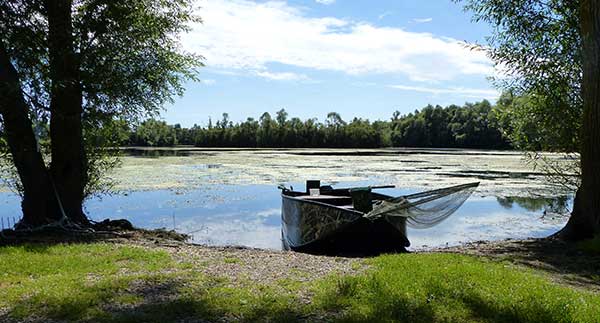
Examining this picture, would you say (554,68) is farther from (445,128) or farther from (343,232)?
(445,128)

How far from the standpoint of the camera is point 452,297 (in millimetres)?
5531

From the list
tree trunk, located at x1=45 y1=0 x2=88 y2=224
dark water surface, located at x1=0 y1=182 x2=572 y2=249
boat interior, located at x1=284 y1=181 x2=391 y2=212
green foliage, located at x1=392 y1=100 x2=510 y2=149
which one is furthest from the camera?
green foliage, located at x1=392 y1=100 x2=510 y2=149

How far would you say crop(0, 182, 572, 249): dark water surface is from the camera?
15000 mm

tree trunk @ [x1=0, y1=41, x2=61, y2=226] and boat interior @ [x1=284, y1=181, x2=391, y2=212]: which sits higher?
tree trunk @ [x1=0, y1=41, x2=61, y2=226]

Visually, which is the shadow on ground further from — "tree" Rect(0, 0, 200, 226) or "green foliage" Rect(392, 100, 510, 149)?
"green foliage" Rect(392, 100, 510, 149)

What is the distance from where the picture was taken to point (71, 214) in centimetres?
1121

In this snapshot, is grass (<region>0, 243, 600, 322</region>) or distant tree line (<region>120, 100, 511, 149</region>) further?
distant tree line (<region>120, 100, 511, 149</region>)

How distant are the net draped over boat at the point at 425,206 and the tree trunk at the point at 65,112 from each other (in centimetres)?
666

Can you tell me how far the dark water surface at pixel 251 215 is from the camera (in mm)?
15000

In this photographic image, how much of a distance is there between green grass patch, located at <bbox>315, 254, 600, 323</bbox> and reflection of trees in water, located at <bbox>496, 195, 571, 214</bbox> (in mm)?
13921

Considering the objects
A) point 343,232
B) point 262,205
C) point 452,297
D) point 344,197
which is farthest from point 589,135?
point 262,205

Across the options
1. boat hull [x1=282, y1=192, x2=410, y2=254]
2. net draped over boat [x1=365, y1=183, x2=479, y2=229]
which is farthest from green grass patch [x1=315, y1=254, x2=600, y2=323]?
boat hull [x1=282, y1=192, x2=410, y2=254]

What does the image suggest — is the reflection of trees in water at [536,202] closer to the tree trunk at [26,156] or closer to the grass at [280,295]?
the grass at [280,295]

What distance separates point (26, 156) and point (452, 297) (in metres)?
9.07
